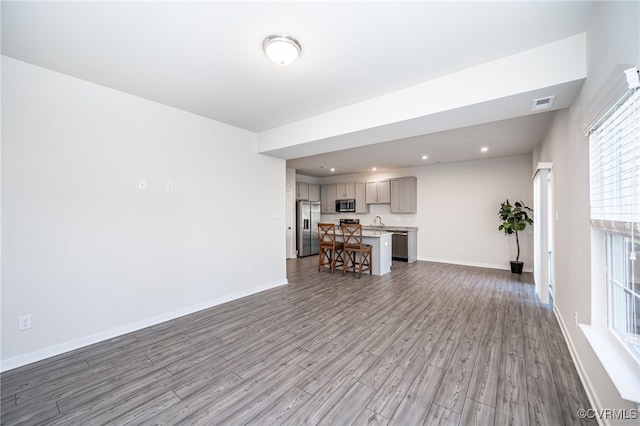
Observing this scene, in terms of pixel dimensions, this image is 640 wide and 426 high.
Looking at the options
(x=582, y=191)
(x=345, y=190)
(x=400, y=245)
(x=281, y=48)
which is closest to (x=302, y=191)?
(x=345, y=190)

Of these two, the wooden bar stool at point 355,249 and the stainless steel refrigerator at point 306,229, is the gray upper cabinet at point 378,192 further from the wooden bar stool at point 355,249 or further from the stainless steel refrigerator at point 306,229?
the wooden bar stool at point 355,249

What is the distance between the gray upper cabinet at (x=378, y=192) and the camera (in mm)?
7703

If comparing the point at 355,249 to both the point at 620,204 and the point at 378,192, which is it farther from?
the point at 620,204

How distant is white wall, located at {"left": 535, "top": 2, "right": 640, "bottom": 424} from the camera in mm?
1334

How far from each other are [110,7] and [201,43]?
1.86 ft

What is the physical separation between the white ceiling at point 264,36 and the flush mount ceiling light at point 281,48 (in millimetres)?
56

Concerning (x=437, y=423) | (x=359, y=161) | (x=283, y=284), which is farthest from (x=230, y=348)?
(x=359, y=161)

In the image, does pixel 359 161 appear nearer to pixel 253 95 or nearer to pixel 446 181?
pixel 446 181

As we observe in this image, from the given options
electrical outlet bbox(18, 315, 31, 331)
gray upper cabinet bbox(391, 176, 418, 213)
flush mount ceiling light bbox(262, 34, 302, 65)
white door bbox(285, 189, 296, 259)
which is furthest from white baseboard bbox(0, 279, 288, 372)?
gray upper cabinet bbox(391, 176, 418, 213)

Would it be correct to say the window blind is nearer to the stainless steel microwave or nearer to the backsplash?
the backsplash

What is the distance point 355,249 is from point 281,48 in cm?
415

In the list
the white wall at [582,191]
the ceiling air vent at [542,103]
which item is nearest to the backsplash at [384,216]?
the white wall at [582,191]

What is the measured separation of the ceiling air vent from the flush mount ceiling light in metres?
2.16

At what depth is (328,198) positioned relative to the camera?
29.9ft
